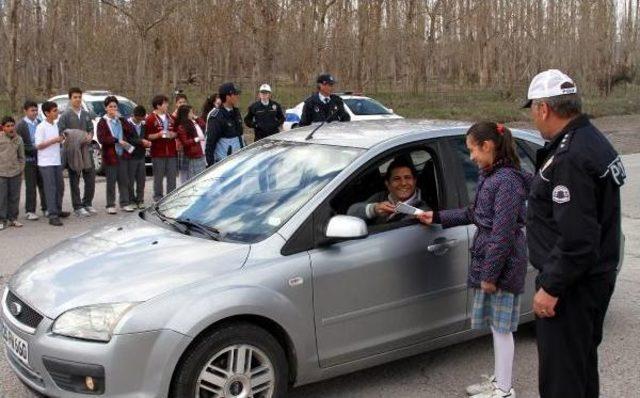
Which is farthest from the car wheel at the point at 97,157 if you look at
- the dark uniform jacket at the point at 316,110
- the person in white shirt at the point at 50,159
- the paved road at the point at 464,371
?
the paved road at the point at 464,371

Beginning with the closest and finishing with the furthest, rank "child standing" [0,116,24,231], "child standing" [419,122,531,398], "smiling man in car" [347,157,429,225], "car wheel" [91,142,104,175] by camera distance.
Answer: "child standing" [419,122,531,398], "smiling man in car" [347,157,429,225], "child standing" [0,116,24,231], "car wheel" [91,142,104,175]

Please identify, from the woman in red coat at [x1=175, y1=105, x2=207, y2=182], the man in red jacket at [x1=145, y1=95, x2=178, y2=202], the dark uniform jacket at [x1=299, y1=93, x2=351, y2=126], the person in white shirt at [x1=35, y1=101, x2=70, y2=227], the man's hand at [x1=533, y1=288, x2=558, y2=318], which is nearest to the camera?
the man's hand at [x1=533, y1=288, x2=558, y2=318]

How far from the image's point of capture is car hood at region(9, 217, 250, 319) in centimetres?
349

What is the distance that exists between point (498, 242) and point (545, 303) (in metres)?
0.83

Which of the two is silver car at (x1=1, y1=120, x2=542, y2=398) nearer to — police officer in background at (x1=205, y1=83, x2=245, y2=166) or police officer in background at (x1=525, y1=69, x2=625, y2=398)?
police officer in background at (x1=525, y1=69, x2=625, y2=398)

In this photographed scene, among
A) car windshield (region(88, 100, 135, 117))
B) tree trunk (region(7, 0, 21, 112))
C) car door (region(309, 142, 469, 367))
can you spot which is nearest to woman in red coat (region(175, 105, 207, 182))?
car windshield (region(88, 100, 135, 117))

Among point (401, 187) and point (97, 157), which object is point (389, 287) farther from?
point (97, 157)

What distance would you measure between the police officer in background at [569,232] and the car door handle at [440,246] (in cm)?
113

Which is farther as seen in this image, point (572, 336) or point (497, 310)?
point (497, 310)

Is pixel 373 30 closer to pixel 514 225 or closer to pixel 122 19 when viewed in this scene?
pixel 122 19

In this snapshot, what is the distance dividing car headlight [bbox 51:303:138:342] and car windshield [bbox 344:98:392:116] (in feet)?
48.6

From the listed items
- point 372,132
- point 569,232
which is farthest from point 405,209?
point 569,232

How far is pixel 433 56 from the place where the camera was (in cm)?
3378

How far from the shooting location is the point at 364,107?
18344 millimetres
